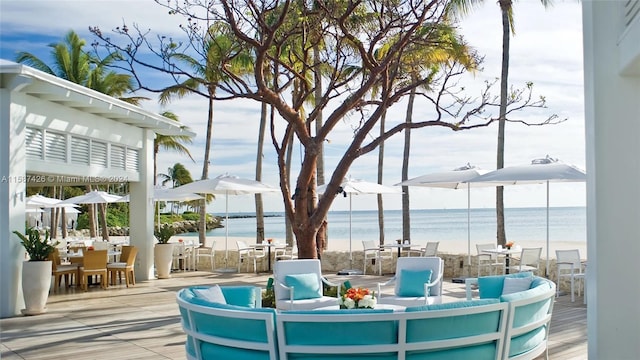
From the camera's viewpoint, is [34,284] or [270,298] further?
[34,284]

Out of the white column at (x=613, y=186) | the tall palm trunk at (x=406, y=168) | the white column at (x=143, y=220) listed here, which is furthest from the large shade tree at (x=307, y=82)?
the tall palm trunk at (x=406, y=168)

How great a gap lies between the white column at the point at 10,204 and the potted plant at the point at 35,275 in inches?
5.6

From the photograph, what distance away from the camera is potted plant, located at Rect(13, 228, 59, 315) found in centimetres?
1036

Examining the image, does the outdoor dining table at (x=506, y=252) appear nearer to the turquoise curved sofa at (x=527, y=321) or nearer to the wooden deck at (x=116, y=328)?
the wooden deck at (x=116, y=328)

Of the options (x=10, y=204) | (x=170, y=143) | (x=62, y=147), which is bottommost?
(x=10, y=204)

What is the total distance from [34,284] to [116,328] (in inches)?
87.5

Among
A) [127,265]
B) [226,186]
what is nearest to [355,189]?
[226,186]

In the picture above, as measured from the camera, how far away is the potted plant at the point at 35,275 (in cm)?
1036

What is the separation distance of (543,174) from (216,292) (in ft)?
23.8

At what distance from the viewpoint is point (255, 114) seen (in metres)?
24.4

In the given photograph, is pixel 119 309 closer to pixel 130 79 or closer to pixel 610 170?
pixel 610 170

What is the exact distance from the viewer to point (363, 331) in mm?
4984

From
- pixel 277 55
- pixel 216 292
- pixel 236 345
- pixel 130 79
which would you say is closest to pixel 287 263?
pixel 216 292

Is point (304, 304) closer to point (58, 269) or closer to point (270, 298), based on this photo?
point (270, 298)
